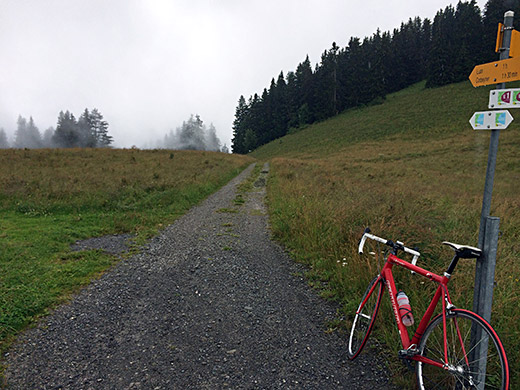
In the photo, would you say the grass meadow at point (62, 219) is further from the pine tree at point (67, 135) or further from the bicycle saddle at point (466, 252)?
the pine tree at point (67, 135)

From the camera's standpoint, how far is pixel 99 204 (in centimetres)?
1049

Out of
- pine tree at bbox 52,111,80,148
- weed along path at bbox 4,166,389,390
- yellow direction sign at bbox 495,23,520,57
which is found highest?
pine tree at bbox 52,111,80,148

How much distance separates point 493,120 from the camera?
7.39 feet

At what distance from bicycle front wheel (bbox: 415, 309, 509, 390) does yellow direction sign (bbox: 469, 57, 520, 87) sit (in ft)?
6.36

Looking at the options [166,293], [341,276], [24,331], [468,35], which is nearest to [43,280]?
[24,331]

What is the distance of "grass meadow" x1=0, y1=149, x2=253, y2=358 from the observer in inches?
169

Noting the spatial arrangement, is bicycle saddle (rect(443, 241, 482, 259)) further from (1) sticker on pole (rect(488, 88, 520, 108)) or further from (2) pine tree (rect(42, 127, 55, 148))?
(2) pine tree (rect(42, 127, 55, 148))

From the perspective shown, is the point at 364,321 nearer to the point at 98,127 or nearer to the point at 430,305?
the point at 430,305

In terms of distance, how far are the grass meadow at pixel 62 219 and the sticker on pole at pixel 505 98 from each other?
5679 mm

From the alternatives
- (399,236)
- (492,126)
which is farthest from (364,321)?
(492,126)

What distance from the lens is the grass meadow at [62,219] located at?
169 inches

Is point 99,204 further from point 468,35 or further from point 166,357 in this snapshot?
point 468,35

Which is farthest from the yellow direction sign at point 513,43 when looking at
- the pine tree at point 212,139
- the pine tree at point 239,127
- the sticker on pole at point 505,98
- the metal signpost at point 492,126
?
the pine tree at point 212,139

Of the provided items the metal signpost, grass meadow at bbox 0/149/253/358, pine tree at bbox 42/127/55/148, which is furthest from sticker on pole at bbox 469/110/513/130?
pine tree at bbox 42/127/55/148
